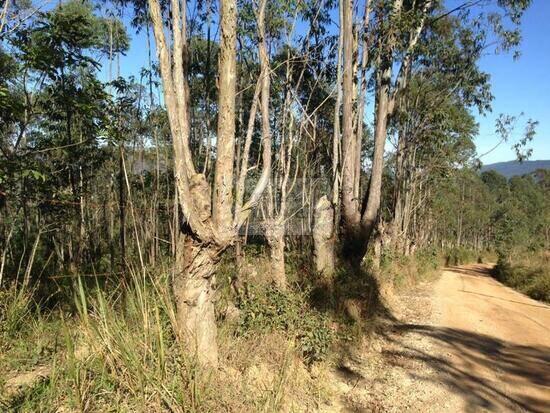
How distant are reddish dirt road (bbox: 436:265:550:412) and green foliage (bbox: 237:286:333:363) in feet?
5.89

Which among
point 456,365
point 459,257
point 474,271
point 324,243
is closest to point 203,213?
point 456,365

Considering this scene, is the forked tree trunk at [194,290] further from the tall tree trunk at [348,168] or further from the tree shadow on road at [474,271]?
the tree shadow on road at [474,271]

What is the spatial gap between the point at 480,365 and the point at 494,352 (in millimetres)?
715

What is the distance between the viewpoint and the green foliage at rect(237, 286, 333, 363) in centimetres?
510

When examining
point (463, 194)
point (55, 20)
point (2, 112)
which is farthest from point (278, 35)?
point (463, 194)

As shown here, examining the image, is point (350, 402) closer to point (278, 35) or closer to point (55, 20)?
point (55, 20)

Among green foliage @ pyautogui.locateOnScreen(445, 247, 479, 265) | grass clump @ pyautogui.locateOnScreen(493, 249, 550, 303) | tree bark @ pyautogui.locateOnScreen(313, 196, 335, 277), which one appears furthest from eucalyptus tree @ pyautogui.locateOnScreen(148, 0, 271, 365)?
green foliage @ pyautogui.locateOnScreen(445, 247, 479, 265)

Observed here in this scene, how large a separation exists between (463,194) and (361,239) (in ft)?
135

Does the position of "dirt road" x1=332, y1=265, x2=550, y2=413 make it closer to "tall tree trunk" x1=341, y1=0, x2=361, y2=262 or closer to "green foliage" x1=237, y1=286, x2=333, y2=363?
"green foliage" x1=237, y1=286, x2=333, y2=363

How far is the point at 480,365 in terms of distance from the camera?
598 centimetres

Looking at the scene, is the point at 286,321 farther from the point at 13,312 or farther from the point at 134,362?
the point at 13,312

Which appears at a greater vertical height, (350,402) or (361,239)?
(361,239)

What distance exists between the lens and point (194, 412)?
2855 mm

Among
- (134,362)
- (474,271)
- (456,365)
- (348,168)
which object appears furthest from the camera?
(474,271)
